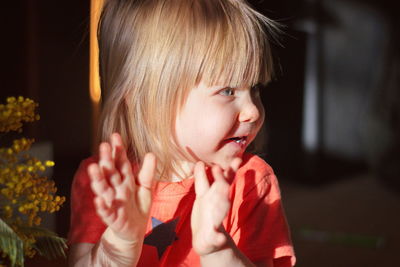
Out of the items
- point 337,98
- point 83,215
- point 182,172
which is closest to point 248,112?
point 182,172

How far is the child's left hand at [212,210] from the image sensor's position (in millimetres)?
558

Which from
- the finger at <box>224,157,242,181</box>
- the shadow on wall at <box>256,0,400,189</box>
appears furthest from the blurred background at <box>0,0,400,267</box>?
the finger at <box>224,157,242,181</box>

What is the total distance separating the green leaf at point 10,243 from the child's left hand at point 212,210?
20cm

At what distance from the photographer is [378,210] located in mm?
2549

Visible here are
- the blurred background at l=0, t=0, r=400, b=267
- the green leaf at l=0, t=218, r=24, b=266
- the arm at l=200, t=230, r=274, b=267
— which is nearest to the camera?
the green leaf at l=0, t=218, r=24, b=266

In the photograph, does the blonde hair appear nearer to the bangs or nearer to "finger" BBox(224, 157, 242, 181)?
the bangs

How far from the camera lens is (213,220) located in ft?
1.83

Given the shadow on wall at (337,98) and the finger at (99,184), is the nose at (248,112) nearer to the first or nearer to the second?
the finger at (99,184)

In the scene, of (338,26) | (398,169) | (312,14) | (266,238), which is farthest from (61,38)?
(398,169)

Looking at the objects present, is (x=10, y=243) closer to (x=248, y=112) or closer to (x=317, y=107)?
(x=248, y=112)

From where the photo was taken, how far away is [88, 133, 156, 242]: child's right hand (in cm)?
54

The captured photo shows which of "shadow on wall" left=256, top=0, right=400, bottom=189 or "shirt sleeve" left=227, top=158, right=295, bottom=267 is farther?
"shadow on wall" left=256, top=0, right=400, bottom=189

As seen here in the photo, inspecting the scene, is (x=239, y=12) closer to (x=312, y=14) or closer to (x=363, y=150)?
(x=312, y=14)

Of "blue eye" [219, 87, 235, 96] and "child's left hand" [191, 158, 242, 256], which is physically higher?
"blue eye" [219, 87, 235, 96]
